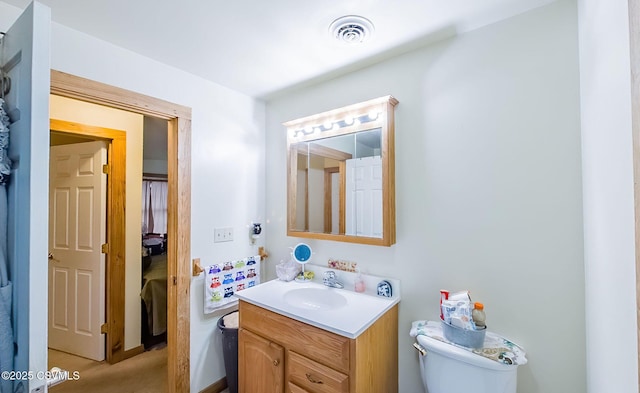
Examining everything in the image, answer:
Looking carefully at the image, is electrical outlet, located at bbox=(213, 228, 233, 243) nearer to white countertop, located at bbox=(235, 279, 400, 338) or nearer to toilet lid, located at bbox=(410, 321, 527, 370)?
white countertop, located at bbox=(235, 279, 400, 338)

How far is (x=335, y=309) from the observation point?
60.4 inches

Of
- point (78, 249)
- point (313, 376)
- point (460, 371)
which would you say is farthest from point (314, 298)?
point (78, 249)

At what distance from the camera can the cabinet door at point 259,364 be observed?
1.54 m

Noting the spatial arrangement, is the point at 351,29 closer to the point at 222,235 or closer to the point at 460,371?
the point at 222,235

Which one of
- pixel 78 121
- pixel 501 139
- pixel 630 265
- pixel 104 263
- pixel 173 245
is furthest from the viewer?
pixel 104 263

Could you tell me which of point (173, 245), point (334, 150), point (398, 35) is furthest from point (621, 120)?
point (173, 245)

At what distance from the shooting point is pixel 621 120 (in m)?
0.68

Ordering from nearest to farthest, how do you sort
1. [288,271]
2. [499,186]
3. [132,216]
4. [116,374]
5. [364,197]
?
[499,186] < [364,197] < [288,271] < [116,374] < [132,216]

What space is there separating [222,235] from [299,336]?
3.29ft

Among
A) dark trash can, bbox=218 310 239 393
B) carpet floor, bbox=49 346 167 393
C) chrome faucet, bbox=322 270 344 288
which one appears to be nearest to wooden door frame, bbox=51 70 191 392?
dark trash can, bbox=218 310 239 393

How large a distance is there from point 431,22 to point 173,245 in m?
2.03

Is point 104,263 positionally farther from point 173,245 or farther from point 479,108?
point 479,108

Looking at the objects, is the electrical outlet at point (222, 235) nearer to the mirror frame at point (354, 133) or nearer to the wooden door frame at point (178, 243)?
the wooden door frame at point (178, 243)

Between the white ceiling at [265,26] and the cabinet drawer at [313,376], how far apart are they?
1.73 metres
